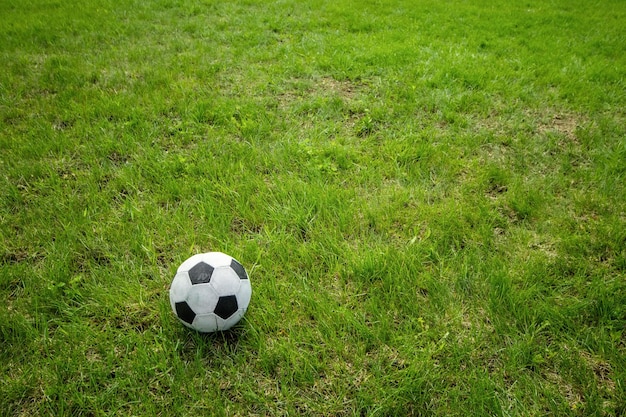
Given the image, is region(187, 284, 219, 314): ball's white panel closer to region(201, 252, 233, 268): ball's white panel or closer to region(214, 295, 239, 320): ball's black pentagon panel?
region(214, 295, 239, 320): ball's black pentagon panel

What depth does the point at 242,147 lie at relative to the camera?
3883mm

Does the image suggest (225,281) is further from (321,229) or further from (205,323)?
(321,229)

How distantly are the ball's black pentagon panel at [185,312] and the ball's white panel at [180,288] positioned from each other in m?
0.03

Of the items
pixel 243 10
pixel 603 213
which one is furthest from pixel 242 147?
pixel 243 10

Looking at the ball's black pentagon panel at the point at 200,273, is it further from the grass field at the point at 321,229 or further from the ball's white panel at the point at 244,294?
the grass field at the point at 321,229

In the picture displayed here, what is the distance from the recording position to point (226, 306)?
2.06 m

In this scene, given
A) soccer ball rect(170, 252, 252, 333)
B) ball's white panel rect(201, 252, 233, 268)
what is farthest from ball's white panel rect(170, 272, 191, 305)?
ball's white panel rect(201, 252, 233, 268)

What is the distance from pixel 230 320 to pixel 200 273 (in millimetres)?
328

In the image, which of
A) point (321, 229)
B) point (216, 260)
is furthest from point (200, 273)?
point (321, 229)

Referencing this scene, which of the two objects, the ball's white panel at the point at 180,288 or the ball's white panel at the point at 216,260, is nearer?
the ball's white panel at the point at 180,288

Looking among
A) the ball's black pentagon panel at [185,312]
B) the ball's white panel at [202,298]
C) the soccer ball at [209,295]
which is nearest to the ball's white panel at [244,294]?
the soccer ball at [209,295]

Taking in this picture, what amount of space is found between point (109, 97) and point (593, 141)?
593 cm

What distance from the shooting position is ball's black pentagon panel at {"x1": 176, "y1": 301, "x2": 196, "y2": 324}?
2045 millimetres

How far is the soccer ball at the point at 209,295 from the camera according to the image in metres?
2.03
